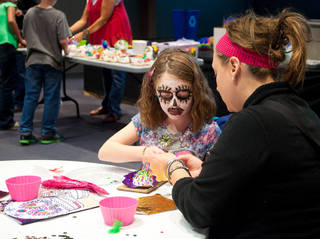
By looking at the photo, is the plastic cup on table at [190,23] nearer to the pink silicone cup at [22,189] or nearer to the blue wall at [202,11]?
the blue wall at [202,11]

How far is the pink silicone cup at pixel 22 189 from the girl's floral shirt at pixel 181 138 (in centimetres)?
60

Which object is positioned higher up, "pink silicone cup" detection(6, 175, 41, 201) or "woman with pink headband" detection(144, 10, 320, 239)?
"woman with pink headband" detection(144, 10, 320, 239)

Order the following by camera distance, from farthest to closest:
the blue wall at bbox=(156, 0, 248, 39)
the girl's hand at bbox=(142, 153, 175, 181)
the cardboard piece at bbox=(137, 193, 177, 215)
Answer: the blue wall at bbox=(156, 0, 248, 39) → the girl's hand at bbox=(142, 153, 175, 181) → the cardboard piece at bbox=(137, 193, 177, 215)

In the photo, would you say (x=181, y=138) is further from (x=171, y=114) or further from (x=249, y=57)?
(x=249, y=57)

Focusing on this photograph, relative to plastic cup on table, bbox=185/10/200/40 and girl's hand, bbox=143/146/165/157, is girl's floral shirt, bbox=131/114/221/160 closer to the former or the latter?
girl's hand, bbox=143/146/165/157

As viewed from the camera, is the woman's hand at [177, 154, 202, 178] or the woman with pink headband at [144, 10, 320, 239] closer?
the woman with pink headband at [144, 10, 320, 239]

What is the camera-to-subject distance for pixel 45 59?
4.32m

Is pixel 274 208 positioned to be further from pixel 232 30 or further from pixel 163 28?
pixel 163 28

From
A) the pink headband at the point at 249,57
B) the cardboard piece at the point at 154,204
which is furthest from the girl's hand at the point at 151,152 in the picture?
the pink headband at the point at 249,57

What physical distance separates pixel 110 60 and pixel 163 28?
5754 mm

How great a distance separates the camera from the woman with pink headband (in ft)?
3.44

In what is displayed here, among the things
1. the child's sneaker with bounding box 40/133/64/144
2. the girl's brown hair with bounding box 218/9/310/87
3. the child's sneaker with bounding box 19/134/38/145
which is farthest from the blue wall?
the girl's brown hair with bounding box 218/9/310/87

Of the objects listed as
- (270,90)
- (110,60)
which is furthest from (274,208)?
(110,60)

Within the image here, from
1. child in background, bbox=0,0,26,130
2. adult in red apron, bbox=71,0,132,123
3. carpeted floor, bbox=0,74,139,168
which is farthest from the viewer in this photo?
child in background, bbox=0,0,26,130
